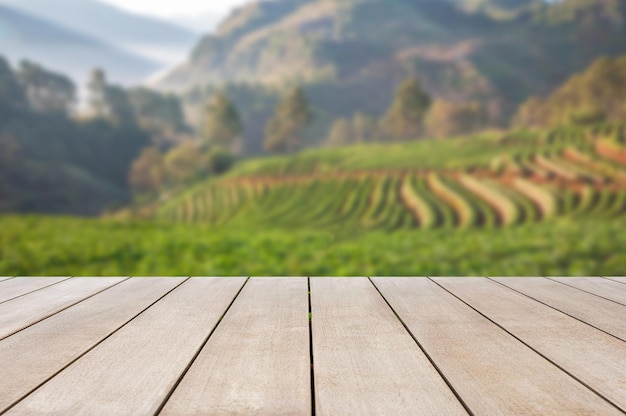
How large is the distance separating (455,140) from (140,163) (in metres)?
27.3

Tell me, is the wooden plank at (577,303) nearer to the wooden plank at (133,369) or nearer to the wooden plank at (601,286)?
the wooden plank at (601,286)

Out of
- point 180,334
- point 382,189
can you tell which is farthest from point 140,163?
point 180,334

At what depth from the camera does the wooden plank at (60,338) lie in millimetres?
923

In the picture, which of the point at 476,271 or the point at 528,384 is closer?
the point at 528,384

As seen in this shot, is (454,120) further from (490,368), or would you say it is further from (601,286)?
(490,368)

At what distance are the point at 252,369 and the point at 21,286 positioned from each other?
1.43m

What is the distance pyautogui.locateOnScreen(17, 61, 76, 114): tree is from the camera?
55438 mm

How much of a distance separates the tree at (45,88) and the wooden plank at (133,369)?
62074mm

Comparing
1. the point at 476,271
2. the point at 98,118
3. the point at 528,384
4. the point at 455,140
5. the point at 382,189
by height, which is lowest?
the point at 476,271

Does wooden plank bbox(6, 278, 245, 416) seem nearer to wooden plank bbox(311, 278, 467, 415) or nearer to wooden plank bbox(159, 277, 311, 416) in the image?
wooden plank bbox(159, 277, 311, 416)

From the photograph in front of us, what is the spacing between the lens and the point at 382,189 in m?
21.5

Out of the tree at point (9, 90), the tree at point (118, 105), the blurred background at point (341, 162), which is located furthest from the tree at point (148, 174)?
the tree at point (118, 105)

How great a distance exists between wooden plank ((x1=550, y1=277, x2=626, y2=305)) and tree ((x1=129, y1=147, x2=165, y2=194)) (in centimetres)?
3699

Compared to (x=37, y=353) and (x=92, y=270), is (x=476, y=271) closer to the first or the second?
(x=92, y=270)
